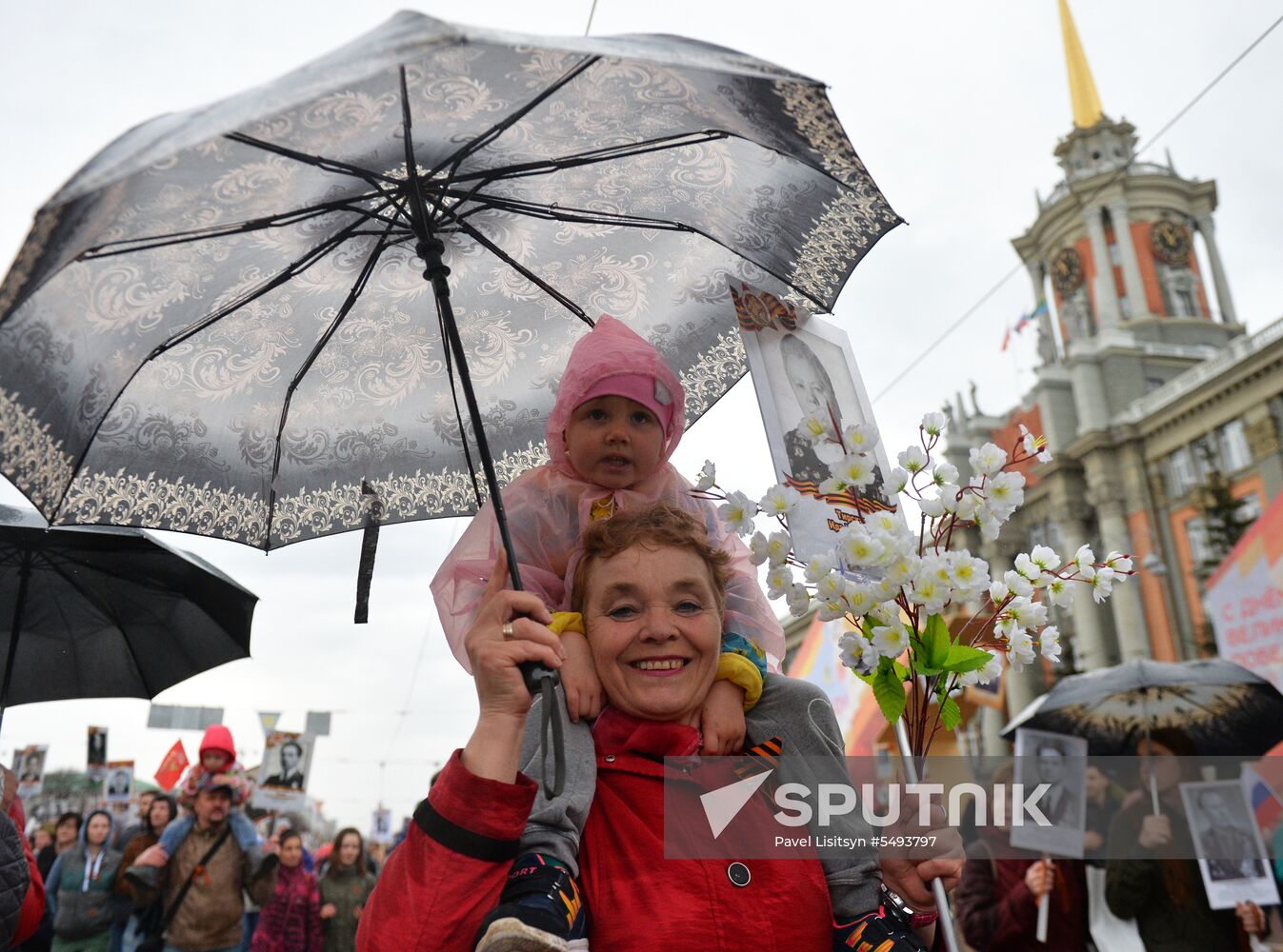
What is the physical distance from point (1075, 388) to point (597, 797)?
4561 cm

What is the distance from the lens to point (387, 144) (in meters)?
2.47

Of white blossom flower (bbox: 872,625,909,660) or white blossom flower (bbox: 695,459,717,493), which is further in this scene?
white blossom flower (bbox: 695,459,717,493)

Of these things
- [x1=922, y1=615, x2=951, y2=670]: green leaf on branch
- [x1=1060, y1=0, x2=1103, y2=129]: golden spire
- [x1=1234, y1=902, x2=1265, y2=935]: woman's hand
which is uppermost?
[x1=1060, y1=0, x2=1103, y2=129]: golden spire

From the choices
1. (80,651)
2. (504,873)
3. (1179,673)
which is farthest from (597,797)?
(1179,673)

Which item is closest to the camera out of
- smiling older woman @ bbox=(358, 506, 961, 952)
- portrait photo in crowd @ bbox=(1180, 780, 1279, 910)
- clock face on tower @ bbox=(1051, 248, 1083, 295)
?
smiling older woman @ bbox=(358, 506, 961, 952)

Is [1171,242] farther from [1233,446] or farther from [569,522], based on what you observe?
[569,522]

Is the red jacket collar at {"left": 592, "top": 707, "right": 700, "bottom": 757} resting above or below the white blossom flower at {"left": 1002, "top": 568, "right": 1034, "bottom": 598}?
below

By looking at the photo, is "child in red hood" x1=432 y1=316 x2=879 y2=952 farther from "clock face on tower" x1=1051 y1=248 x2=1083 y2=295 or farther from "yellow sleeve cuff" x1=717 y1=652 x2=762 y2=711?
"clock face on tower" x1=1051 y1=248 x2=1083 y2=295

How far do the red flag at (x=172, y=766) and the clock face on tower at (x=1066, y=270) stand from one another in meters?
45.4

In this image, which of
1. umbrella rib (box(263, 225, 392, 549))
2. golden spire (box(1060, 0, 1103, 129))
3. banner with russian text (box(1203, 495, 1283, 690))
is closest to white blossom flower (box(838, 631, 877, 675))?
umbrella rib (box(263, 225, 392, 549))

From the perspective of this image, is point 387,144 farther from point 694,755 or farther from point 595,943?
point 595,943

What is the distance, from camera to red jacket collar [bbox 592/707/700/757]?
2021 millimetres

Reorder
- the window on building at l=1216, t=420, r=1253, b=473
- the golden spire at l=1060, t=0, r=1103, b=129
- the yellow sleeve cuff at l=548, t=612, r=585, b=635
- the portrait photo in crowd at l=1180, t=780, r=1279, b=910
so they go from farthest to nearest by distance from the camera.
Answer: the golden spire at l=1060, t=0, r=1103, b=129
the window on building at l=1216, t=420, r=1253, b=473
the portrait photo in crowd at l=1180, t=780, r=1279, b=910
the yellow sleeve cuff at l=548, t=612, r=585, b=635

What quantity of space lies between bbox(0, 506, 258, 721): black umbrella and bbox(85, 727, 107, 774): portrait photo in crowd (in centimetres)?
1010
